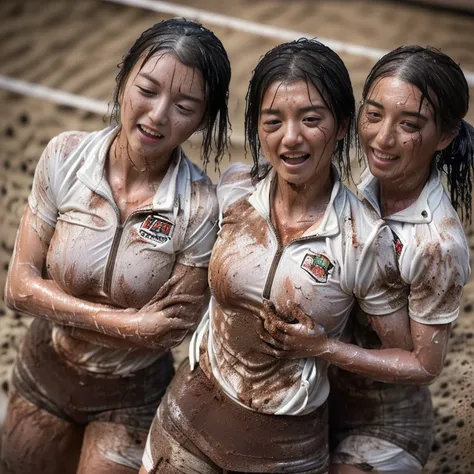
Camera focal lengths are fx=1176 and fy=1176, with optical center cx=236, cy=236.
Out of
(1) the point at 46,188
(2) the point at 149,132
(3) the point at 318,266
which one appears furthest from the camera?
(1) the point at 46,188

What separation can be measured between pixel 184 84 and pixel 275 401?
4.28ft

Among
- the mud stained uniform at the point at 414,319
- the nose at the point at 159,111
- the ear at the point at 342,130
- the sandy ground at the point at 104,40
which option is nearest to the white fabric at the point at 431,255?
the mud stained uniform at the point at 414,319

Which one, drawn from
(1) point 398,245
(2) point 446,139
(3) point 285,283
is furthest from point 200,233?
(2) point 446,139

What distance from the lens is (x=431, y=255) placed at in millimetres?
4445

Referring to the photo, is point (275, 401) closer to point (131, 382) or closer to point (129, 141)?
point (131, 382)

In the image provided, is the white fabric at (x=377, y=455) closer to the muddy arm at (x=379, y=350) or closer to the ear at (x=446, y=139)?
the muddy arm at (x=379, y=350)

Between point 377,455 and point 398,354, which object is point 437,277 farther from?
point 377,455

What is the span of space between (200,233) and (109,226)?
0.38 meters

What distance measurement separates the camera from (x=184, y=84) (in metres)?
4.65

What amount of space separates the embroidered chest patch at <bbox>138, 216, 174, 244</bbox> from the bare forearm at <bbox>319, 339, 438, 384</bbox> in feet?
2.64

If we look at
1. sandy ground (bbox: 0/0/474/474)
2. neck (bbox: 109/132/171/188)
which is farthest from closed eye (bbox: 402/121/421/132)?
sandy ground (bbox: 0/0/474/474)

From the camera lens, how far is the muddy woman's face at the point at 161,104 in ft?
15.2

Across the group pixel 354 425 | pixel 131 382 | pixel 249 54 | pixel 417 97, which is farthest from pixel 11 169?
pixel 417 97

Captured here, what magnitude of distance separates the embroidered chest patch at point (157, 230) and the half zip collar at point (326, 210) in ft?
1.21
